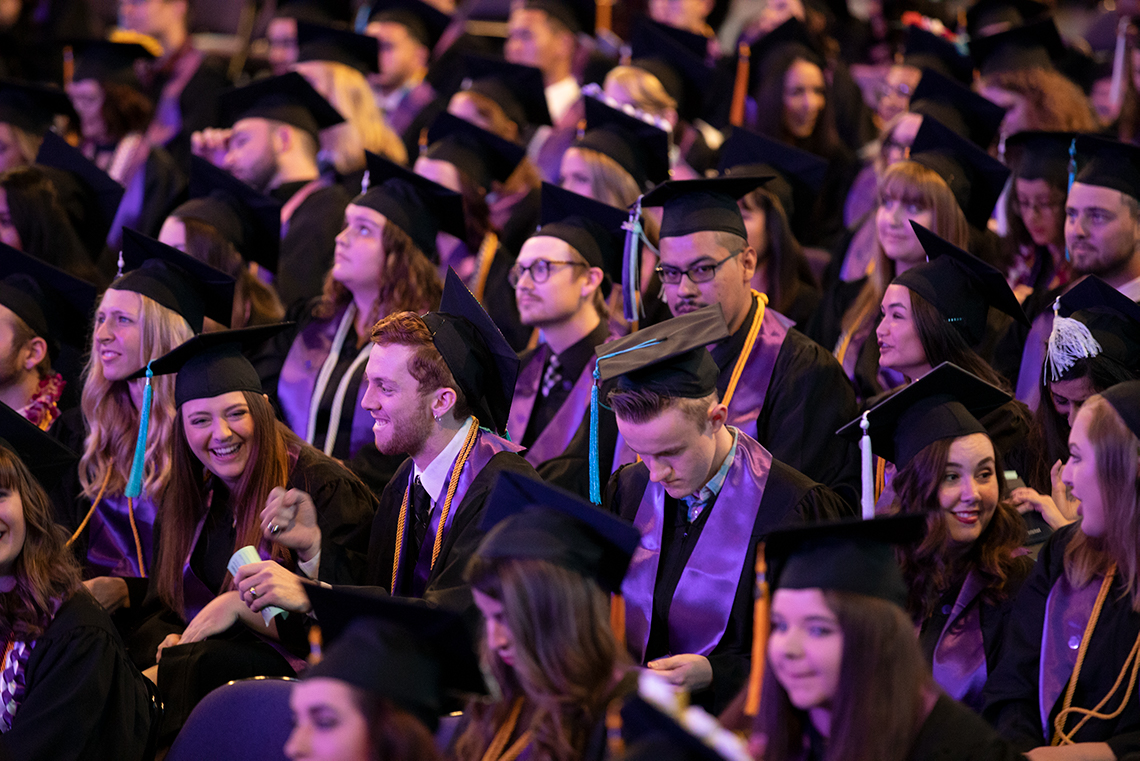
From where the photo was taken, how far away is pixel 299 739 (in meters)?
2.12

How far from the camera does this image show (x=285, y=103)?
6180 mm

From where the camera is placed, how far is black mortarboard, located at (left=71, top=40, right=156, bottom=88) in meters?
7.22

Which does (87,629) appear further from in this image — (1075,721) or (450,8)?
(450,8)

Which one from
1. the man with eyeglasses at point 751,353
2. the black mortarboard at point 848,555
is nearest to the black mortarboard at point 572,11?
the man with eyeglasses at point 751,353

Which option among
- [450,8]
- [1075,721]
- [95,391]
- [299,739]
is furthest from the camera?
[450,8]

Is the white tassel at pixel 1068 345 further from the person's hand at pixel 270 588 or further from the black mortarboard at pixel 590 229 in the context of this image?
the person's hand at pixel 270 588

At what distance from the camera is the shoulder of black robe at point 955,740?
2189 mm

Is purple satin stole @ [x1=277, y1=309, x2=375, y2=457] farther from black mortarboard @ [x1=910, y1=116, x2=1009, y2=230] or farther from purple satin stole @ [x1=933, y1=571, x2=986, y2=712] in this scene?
purple satin stole @ [x1=933, y1=571, x2=986, y2=712]

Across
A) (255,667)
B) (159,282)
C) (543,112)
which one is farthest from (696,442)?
(543,112)

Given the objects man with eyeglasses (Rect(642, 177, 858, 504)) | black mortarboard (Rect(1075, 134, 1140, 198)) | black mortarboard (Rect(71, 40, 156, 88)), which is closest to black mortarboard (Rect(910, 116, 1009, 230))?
black mortarboard (Rect(1075, 134, 1140, 198))

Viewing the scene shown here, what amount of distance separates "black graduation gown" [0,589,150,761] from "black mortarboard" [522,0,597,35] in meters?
5.58

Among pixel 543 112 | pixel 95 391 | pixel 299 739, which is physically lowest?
pixel 299 739

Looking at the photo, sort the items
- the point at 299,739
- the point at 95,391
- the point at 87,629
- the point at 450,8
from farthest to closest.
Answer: the point at 450,8, the point at 95,391, the point at 87,629, the point at 299,739

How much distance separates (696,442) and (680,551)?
0.35 meters
